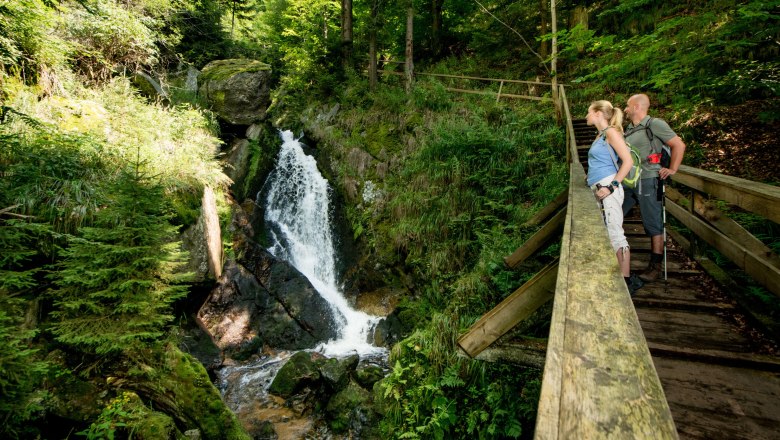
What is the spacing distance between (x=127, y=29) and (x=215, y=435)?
1050 cm

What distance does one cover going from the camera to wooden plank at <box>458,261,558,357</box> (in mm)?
1902

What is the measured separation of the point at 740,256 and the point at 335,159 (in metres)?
11.4

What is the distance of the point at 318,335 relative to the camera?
8766mm

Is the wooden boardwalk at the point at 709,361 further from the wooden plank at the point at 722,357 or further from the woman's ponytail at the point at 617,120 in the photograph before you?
the woman's ponytail at the point at 617,120

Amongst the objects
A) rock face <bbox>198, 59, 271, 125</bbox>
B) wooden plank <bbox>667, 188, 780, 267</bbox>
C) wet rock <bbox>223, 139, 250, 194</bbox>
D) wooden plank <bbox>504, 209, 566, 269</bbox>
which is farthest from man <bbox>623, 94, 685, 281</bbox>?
rock face <bbox>198, 59, 271, 125</bbox>

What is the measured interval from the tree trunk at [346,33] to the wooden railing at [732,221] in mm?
14497

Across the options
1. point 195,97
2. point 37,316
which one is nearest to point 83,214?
point 37,316

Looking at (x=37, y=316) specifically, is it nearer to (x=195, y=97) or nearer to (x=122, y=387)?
(x=122, y=387)

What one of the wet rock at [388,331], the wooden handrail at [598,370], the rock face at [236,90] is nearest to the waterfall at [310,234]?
the wet rock at [388,331]

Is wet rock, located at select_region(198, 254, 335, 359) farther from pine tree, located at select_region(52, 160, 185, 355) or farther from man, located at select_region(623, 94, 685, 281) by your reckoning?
man, located at select_region(623, 94, 685, 281)

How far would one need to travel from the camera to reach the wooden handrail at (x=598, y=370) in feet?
2.27

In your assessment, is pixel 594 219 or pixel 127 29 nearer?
pixel 594 219

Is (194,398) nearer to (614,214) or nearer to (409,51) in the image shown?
(614,214)

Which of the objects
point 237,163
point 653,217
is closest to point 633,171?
point 653,217
